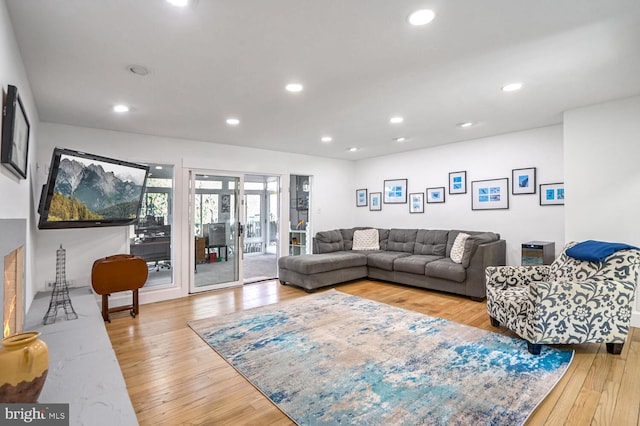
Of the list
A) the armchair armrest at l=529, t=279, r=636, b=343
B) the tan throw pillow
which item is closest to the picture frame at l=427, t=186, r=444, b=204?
the tan throw pillow

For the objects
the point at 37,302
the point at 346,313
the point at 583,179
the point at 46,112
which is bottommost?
the point at 346,313

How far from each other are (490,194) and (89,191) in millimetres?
5461

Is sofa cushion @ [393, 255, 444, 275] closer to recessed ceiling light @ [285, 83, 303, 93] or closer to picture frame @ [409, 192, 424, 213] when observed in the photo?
picture frame @ [409, 192, 424, 213]

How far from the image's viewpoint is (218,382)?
237cm

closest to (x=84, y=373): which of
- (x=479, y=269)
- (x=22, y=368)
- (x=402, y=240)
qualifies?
(x=22, y=368)

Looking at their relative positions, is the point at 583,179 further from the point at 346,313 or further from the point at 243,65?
the point at 243,65

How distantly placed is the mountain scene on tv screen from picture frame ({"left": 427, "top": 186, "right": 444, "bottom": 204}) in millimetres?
4650

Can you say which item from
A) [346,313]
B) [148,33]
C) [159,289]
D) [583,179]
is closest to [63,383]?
[148,33]

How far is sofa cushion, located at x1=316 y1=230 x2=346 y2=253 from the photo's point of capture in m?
6.05

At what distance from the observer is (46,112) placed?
352cm

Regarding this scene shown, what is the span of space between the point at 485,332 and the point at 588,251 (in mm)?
1193

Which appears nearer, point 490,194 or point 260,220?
point 490,194

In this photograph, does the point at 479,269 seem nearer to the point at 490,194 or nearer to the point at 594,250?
the point at 490,194

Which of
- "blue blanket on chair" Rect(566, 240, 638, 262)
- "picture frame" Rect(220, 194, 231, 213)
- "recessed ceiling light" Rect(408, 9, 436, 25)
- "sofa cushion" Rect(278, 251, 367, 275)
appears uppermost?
"recessed ceiling light" Rect(408, 9, 436, 25)
